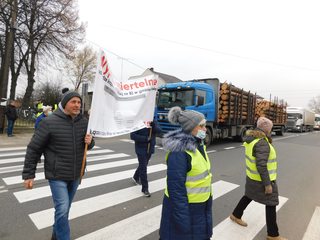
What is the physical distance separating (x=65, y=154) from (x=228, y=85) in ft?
38.4

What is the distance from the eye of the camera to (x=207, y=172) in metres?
2.49

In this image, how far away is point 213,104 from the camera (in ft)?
40.4

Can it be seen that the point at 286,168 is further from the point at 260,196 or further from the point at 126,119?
the point at 126,119

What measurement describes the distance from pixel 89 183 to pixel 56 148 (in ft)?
10.5

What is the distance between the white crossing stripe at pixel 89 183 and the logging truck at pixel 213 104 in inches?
162

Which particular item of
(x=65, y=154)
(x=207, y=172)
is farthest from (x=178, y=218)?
(x=65, y=154)

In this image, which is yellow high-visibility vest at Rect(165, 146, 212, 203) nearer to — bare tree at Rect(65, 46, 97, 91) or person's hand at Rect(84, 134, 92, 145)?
person's hand at Rect(84, 134, 92, 145)

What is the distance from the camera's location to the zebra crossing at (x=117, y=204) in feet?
12.2

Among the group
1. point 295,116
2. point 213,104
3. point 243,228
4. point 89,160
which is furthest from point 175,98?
point 295,116

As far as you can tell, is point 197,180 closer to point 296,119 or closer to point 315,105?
point 296,119

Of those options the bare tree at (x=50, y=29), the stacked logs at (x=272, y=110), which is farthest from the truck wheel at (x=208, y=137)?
the bare tree at (x=50, y=29)

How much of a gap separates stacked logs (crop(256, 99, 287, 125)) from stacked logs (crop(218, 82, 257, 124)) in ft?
5.33

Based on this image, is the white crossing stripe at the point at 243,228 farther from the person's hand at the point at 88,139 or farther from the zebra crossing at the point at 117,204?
the person's hand at the point at 88,139

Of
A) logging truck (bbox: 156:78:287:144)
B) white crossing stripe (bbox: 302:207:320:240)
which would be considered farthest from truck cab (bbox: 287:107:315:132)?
white crossing stripe (bbox: 302:207:320:240)
